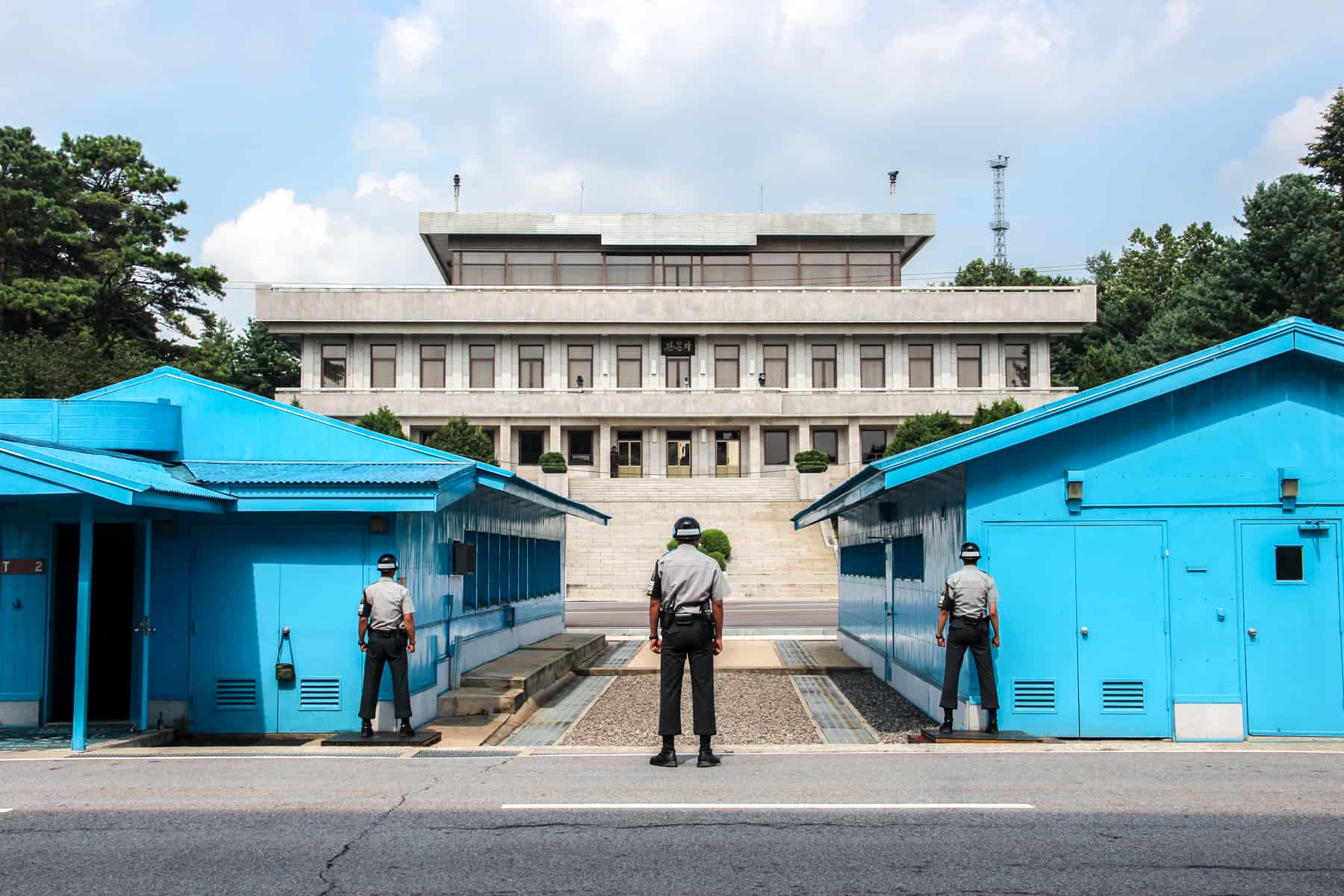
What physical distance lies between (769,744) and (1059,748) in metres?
2.65

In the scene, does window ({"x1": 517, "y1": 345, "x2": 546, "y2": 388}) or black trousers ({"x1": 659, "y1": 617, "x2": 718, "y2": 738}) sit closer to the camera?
black trousers ({"x1": 659, "y1": 617, "x2": 718, "y2": 738})

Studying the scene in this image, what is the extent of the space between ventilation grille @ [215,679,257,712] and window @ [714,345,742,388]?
1999 inches

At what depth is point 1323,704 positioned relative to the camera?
11453 millimetres

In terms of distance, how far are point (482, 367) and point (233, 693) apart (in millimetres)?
50108

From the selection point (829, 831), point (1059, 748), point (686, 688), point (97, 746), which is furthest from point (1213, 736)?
point (97, 746)

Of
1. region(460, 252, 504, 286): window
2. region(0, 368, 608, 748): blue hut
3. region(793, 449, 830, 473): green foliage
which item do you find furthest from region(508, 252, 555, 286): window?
region(0, 368, 608, 748): blue hut

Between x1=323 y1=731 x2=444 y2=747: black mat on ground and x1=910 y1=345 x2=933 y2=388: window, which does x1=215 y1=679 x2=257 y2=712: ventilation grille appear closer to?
x1=323 y1=731 x2=444 y2=747: black mat on ground

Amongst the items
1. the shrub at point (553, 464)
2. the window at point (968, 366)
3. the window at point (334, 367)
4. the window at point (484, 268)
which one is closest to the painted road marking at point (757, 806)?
the shrub at point (553, 464)

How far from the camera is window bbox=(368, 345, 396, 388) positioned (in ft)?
201

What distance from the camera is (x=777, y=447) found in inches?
2472

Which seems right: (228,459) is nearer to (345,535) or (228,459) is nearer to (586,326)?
(345,535)

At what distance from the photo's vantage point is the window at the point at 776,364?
62.2m

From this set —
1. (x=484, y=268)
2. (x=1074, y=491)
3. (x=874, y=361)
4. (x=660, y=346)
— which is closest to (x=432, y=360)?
(x=484, y=268)

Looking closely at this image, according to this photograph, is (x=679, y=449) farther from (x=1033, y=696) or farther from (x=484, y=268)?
(x=1033, y=696)
